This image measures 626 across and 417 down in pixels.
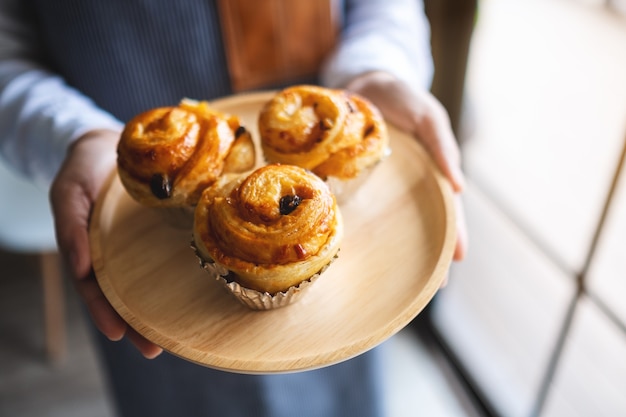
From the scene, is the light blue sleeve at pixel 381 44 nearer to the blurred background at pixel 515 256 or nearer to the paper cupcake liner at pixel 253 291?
the blurred background at pixel 515 256

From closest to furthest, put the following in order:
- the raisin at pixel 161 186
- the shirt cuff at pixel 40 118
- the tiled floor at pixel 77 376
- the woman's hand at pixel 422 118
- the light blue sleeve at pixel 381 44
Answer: the raisin at pixel 161 186
the woman's hand at pixel 422 118
the shirt cuff at pixel 40 118
the light blue sleeve at pixel 381 44
the tiled floor at pixel 77 376

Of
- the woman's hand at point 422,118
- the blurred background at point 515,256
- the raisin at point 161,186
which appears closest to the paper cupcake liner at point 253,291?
the raisin at point 161,186

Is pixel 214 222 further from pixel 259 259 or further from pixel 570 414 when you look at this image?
pixel 570 414

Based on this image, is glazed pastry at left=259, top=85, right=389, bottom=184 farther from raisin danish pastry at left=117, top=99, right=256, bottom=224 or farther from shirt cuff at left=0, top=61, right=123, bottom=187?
shirt cuff at left=0, top=61, right=123, bottom=187

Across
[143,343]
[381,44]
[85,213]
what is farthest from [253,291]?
[381,44]

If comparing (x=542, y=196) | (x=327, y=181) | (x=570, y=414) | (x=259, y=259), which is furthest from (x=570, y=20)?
(x=570, y=414)

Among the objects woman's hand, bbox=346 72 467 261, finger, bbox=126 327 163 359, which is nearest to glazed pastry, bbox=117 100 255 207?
finger, bbox=126 327 163 359

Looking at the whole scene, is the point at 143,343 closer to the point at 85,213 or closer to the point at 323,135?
the point at 85,213

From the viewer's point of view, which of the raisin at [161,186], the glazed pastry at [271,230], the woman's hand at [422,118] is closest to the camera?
the glazed pastry at [271,230]
